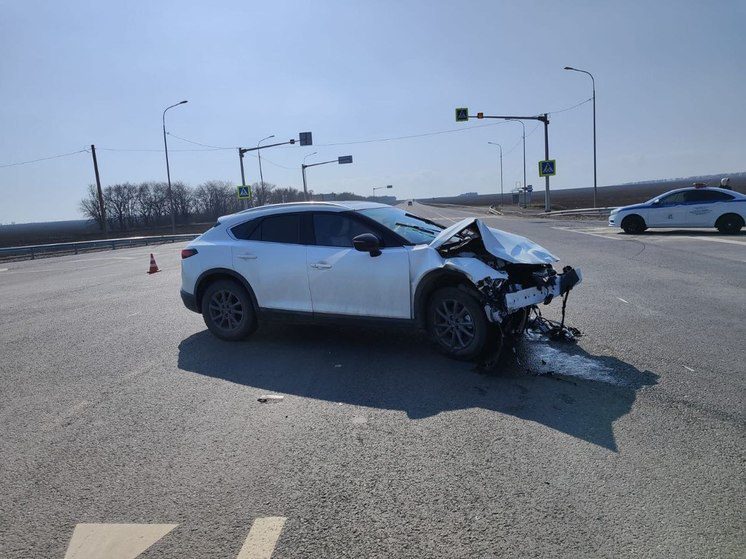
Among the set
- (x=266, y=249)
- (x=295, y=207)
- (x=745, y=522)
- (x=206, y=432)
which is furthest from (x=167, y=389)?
(x=745, y=522)

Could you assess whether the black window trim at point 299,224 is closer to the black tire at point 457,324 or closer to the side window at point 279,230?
the side window at point 279,230

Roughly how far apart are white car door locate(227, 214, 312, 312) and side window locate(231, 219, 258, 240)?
0.05 feet

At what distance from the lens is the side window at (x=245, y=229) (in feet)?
23.6

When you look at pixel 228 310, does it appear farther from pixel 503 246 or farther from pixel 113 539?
pixel 113 539

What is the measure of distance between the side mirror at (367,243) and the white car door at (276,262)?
873 mm

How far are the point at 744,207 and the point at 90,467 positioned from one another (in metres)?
20.3

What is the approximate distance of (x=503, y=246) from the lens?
19.7ft

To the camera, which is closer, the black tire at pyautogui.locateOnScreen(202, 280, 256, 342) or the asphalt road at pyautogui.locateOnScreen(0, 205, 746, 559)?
the asphalt road at pyautogui.locateOnScreen(0, 205, 746, 559)

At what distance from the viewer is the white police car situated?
18.7 meters

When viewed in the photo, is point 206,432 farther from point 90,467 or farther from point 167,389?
point 167,389

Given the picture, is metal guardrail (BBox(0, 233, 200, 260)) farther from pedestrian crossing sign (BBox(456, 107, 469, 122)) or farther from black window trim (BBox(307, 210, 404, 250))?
black window trim (BBox(307, 210, 404, 250))

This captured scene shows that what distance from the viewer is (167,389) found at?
5.47 m

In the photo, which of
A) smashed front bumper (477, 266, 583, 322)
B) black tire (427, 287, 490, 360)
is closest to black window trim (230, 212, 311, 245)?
black tire (427, 287, 490, 360)

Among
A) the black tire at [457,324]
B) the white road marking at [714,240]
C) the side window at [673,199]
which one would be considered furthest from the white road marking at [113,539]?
the side window at [673,199]
